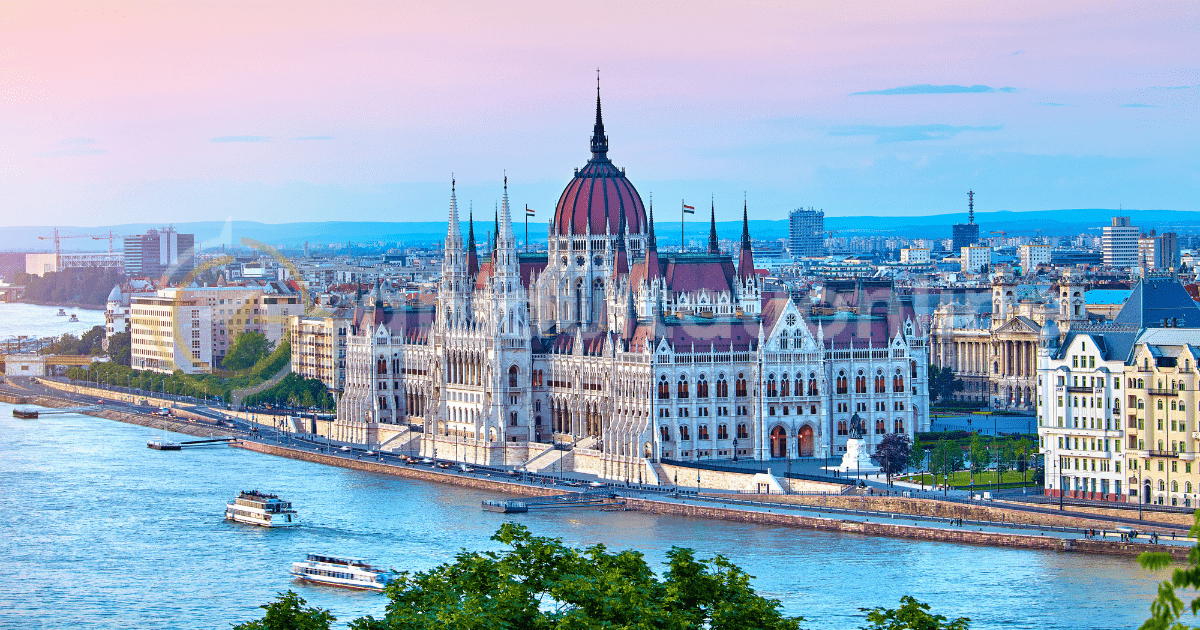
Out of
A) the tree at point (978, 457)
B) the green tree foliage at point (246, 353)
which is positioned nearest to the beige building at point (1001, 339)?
the tree at point (978, 457)

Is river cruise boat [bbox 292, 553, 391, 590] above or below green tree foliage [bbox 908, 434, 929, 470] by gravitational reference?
below

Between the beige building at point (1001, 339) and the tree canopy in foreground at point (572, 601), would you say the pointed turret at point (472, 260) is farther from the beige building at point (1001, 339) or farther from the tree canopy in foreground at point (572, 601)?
the tree canopy in foreground at point (572, 601)

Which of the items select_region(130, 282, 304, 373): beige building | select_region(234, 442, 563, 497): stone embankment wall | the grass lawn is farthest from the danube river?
select_region(130, 282, 304, 373): beige building

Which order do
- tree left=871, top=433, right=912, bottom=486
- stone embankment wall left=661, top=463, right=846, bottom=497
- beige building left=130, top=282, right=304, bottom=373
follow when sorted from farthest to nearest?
beige building left=130, top=282, right=304, bottom=373
tree left=871, top=433, right=912, bottom=486
stone embankment wall left=661, top=463, right=846, bottom=497

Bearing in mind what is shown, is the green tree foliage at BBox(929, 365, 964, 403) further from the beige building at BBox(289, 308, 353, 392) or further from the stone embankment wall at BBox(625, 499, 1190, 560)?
the stone embankment wall at BBox(625, 499, 1190, 560)

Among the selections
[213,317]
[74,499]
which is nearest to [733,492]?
[74,499]
